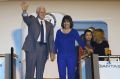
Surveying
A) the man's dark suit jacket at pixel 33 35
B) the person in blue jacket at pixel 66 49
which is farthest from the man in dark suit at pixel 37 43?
the person in blue jacket at pixel 66 49

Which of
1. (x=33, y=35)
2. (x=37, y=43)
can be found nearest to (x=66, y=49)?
(x=37, y=43)

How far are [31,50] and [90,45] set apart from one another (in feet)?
3.55

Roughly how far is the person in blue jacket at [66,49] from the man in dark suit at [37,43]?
185 millimetres

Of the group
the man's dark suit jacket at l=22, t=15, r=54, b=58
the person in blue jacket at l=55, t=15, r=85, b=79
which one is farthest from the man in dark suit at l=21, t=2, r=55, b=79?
the person in blue jacket at l=55, t=15, r=85, b=79

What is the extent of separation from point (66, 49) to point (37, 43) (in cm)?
53

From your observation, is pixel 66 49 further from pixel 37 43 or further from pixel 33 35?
pixel 33 35

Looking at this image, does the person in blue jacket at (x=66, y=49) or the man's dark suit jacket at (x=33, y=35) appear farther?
the man's dark suit jacket at (x=33, y=35)

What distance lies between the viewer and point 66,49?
580 cm

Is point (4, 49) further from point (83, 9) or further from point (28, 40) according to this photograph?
point (83, 9)

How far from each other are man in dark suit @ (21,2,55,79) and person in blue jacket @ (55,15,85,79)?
18 centimetres

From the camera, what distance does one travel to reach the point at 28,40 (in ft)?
19.5

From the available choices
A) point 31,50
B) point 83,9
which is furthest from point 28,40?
point 83,9

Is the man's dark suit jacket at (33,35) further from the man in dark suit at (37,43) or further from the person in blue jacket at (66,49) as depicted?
the person in blue jacket at (66,49)

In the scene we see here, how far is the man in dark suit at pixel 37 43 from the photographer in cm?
583
